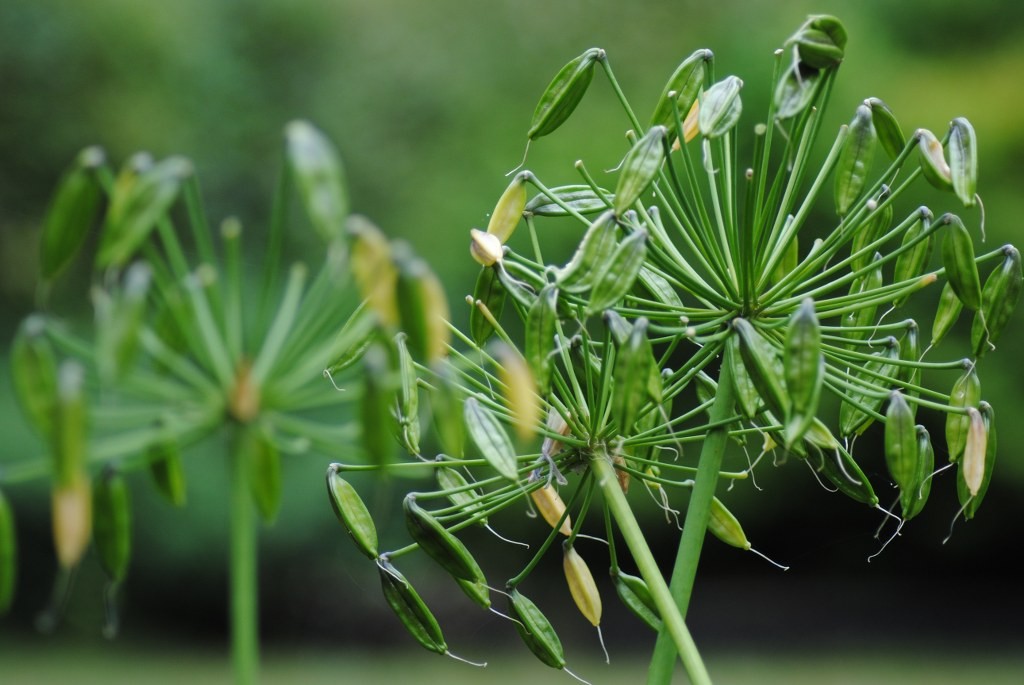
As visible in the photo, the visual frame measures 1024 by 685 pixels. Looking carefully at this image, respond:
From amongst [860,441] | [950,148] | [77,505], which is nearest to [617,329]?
[950,148]

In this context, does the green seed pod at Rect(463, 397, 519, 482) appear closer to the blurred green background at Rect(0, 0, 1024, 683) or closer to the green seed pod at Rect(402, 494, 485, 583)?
the green seed pod at Rect(402, 494, 485, 583)

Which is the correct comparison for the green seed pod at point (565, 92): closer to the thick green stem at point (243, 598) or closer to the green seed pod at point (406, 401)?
the green seed pod at point (406, 401)

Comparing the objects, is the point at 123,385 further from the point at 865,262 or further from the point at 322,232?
the point at 865,262

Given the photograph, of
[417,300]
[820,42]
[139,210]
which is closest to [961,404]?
[820,42]

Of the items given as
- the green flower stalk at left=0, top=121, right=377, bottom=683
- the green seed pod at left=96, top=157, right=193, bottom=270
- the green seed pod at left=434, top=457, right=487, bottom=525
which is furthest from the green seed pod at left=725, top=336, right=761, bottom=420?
the green seed pod at left=96, top=157, right=193, bottom=270

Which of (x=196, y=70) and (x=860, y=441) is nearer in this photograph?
(x=860, y=441)
